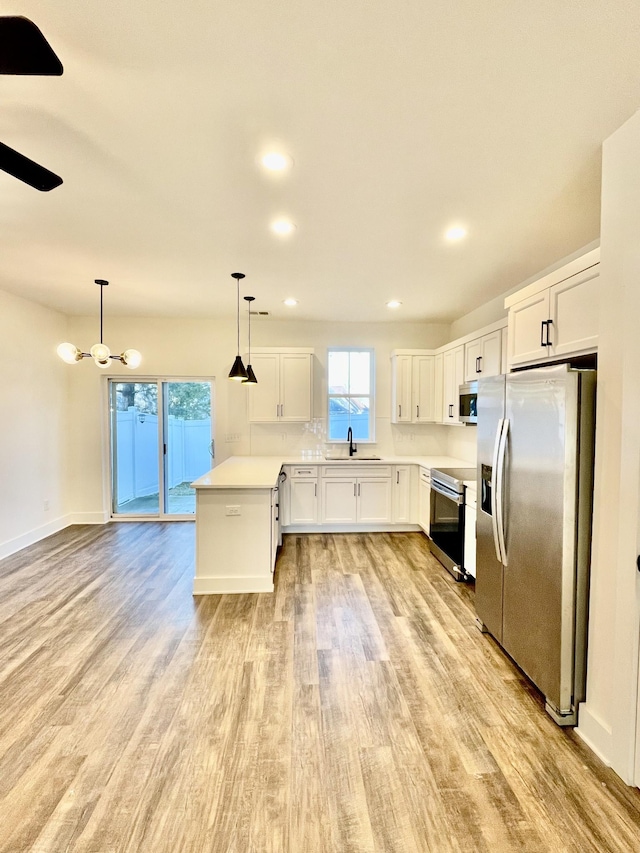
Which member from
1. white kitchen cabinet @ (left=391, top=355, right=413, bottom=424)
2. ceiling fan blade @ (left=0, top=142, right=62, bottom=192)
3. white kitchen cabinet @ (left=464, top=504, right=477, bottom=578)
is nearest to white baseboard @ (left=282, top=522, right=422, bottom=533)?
white kitchen cabinet @ (left=391, top=355, right=413, bottom=424)

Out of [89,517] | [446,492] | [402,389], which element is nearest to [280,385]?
[402,389]

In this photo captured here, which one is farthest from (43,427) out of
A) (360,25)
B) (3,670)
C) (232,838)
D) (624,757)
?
(624,757)

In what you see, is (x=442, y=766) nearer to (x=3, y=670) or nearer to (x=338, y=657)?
(x=338, y=657)

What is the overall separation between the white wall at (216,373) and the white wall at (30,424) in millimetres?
245

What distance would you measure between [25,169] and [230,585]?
9.69ft

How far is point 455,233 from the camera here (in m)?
2.62

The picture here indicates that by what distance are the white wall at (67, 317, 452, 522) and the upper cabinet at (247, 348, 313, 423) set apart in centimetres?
35

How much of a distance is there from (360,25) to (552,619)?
8.25 ft

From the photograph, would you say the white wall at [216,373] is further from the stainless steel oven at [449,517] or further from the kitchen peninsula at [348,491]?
the stainless steel oven at [449,517]

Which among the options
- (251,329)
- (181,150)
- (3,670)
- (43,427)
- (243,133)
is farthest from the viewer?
(251,329)

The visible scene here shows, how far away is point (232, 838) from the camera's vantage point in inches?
52.8

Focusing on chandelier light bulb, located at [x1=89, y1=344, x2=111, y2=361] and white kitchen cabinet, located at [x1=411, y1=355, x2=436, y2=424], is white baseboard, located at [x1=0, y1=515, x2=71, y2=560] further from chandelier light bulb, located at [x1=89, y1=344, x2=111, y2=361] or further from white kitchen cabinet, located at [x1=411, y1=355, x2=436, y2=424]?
white kitchen cabinet, located at [x1=411, y1=355, x2=436, y2=424]

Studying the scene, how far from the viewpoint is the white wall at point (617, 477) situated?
5.08 feet

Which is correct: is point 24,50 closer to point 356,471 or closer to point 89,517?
point 356,471
